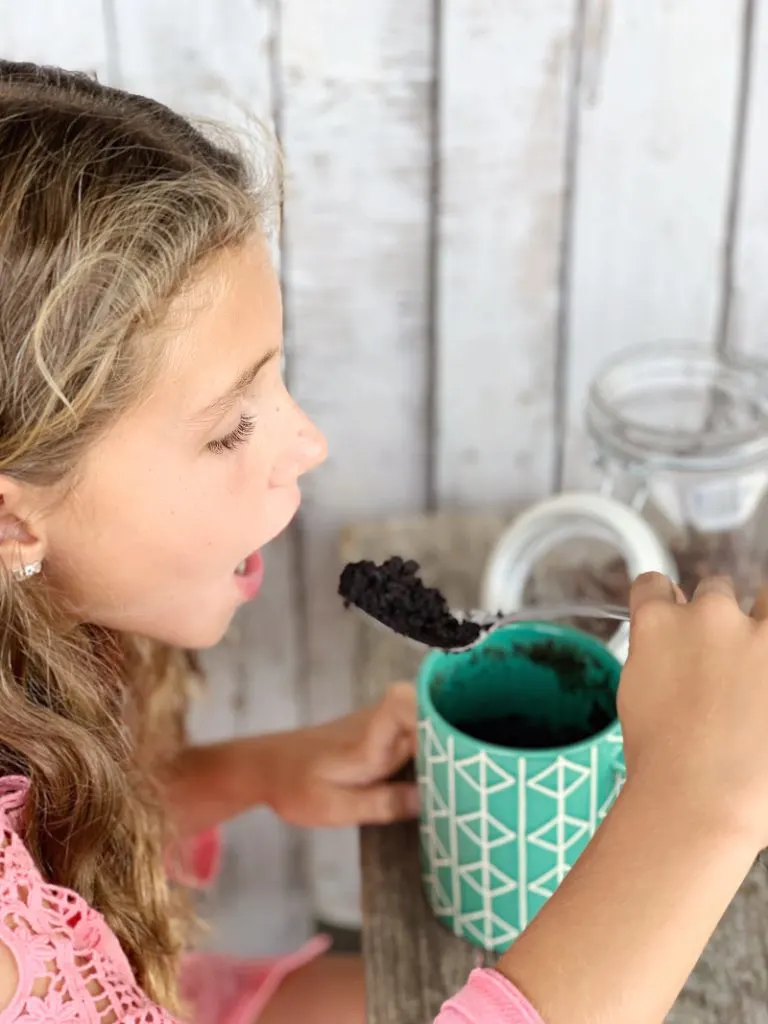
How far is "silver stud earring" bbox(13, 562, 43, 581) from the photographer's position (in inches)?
23.3

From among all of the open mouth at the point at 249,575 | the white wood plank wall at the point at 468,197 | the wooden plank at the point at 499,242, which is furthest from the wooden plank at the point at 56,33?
the open mouth at the point at 249,575

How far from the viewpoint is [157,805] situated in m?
0.74

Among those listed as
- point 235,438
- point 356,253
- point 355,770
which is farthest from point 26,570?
point 356,253

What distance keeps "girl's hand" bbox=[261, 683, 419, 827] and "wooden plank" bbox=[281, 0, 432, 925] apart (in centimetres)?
22

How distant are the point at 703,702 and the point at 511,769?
0.09m

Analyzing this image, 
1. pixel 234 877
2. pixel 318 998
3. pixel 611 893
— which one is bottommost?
pixel 234 877

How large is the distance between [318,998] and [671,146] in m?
0.65

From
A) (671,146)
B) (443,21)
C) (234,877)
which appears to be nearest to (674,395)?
(671,146)

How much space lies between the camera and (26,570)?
59cm

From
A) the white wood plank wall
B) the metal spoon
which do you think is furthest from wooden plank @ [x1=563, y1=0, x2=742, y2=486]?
the metal spoon

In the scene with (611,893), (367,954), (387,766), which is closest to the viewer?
(611,893)

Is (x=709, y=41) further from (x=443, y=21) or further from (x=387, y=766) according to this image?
(x=387, y=766)

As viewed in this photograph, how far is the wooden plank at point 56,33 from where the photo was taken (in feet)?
2.45

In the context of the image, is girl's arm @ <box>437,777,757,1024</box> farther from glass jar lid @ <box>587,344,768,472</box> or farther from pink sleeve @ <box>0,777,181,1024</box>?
glass jar lid @ <box>587,344,768,472</box>
